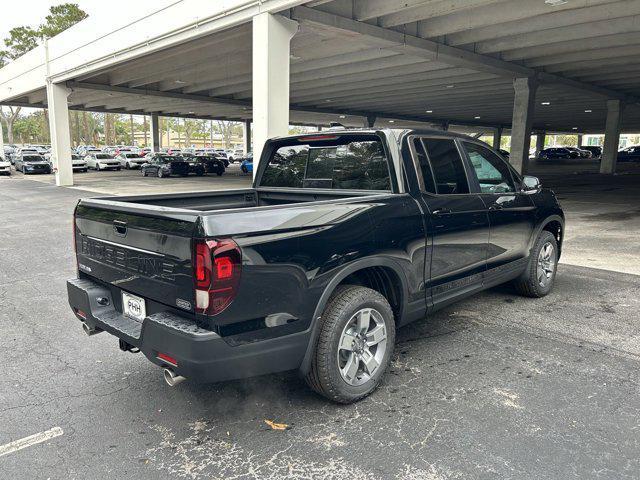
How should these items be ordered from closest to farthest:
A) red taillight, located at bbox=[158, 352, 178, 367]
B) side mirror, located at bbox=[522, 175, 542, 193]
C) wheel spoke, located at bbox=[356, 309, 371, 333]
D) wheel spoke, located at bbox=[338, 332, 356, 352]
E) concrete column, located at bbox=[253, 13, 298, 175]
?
red taillight, located at bbox=[158, 352, 178, 367] → wheel spoke, located at bbox=[338, 332, 356, 352] → wheel spoke, located at bbox=[356, 309, 371, 333] → side mirror, located at bbox=[522, 175, 542, 193] → concrete column, located at bbox=[253, 13, 298, 175]

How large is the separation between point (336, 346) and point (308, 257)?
2.08ft

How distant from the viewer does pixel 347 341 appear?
10.4 ft

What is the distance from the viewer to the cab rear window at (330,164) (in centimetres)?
380

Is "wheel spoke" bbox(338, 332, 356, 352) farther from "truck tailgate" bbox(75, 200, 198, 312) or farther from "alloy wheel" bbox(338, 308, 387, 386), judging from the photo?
"truck tailgate" bbox(75, 200, 198, 312)

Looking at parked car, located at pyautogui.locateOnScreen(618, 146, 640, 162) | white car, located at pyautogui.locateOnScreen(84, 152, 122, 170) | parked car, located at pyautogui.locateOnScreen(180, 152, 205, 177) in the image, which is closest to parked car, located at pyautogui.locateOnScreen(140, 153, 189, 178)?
parked car, located at pyautogui.locateOnScreen(180, 152, 205, 177)

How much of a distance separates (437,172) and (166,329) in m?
2.53

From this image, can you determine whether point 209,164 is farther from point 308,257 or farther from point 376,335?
point 308,257

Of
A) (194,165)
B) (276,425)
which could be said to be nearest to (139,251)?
(276,425)

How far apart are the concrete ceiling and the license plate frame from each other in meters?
9.34

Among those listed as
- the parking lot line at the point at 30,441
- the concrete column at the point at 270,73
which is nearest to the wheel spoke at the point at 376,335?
the parking lot line at the point at 30,441

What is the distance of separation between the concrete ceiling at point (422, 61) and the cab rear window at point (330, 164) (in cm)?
747

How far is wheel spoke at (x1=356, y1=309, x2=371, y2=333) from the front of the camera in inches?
128

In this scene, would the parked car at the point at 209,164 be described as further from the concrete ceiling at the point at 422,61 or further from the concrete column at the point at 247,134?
the concrete column at the point at 247,134

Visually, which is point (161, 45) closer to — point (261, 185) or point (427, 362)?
point (261, 185)
